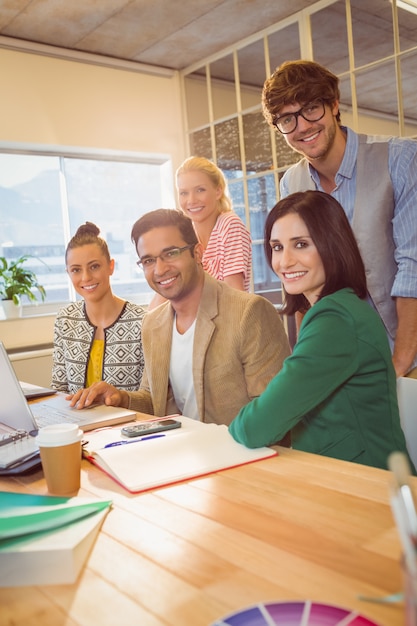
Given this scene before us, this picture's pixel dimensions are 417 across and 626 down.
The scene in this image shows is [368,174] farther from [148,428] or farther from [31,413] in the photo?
[31,413]

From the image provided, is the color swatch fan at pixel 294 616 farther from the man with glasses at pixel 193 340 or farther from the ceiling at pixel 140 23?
the ceiling at pixel 140 23

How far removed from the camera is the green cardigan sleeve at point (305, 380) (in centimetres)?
115

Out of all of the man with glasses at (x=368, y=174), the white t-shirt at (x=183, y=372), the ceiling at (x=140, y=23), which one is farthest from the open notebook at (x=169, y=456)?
the ceiling at (x=140, y=23)

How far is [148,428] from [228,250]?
131cm

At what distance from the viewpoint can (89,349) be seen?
2.30 metres

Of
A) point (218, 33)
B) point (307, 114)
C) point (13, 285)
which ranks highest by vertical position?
point (218, 33)

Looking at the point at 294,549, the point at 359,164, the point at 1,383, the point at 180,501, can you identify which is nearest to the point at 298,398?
the point at 180,501

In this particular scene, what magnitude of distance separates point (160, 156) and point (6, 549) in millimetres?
4545

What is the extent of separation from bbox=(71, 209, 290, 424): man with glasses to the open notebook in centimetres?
42

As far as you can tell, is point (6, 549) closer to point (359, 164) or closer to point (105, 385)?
point (105, 385)

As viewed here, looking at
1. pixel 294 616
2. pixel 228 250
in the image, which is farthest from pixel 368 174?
pixel 294 616

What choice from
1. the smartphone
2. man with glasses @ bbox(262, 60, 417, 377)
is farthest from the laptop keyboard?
man with glasses @ bbox(262, 60, 417, 377)

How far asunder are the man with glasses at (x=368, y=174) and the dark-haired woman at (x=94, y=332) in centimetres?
91

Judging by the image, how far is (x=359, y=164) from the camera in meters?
1.84
